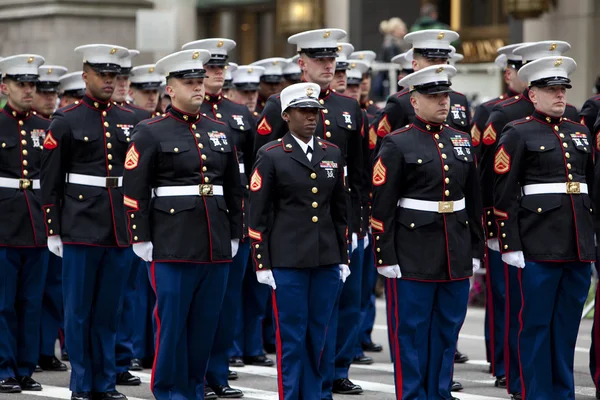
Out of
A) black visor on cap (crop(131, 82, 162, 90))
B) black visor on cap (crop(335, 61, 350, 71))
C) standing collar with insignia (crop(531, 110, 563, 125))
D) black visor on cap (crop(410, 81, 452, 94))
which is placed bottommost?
standing collar with insignia (crop(531, 110, 563, 125))

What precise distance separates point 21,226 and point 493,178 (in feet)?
11.8

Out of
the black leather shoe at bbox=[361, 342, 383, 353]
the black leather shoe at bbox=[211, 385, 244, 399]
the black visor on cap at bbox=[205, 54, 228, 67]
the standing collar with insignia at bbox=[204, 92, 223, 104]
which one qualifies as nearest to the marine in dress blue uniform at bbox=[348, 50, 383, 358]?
the black leather shoe at bbox=[361, 342, 383, 353]

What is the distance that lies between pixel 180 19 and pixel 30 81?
15.1 metres

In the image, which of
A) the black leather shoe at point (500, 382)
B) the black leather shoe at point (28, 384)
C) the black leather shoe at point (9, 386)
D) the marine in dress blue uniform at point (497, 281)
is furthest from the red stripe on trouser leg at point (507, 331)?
the black leather shoe at point (9, 386)

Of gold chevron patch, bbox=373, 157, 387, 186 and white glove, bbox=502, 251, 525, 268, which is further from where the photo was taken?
white glove, bbox=502, 251, 525, 268

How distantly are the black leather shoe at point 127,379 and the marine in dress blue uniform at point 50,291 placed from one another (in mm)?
938

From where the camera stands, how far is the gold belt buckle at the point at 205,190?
9.15 metres

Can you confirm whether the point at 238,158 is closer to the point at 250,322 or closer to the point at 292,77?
the point at 250,322

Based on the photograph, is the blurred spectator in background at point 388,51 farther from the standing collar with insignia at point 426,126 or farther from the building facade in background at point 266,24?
the standing collar with insignia at point 426,126

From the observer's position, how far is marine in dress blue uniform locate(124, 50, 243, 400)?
29.7ft

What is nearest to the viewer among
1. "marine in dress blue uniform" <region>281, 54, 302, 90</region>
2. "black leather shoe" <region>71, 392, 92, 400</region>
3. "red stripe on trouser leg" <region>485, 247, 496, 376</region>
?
"black leather shoe" <region>71, 392, 92, 400</region>

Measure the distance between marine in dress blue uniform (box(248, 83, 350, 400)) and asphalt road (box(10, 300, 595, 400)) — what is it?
4.73ft

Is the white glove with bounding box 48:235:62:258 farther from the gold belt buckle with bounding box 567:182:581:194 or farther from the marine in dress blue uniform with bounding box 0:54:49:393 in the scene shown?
the gold belt buckle with bounding box 567:182:581:194

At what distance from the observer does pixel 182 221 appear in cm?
909
